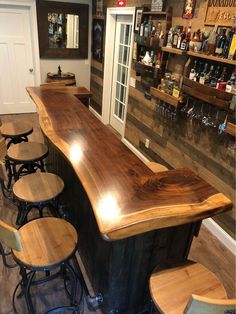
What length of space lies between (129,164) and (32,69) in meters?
4.23

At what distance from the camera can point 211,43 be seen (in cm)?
211

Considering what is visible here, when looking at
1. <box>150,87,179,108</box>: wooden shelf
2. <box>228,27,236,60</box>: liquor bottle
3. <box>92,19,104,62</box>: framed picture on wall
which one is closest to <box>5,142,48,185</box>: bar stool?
<box>150,87,179,108</box>: wooden shelf

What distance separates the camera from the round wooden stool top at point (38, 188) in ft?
5.93

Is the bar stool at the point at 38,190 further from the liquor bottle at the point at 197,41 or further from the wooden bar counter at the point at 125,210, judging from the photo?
the liquor bottle at the point at 197,41

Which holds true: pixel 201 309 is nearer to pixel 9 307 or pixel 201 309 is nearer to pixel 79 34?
pixel 9 307

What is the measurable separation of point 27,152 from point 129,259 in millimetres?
1546

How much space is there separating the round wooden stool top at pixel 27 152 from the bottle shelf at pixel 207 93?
59.6 inches

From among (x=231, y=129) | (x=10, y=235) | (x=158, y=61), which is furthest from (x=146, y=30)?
(x=10, y=235)

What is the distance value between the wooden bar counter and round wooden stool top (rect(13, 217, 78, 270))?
7.9 inches

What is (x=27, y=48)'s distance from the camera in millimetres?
4734

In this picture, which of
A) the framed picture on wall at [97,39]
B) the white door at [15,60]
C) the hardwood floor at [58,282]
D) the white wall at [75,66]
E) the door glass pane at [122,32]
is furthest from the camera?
the white wall at [75,66]

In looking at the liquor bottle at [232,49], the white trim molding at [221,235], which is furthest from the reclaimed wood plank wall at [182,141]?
the liquor bottle at [232,49]

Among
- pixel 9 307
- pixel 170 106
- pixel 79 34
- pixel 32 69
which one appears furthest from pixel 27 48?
pixel 9 307

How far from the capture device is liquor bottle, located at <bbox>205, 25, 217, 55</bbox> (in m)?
2.09
